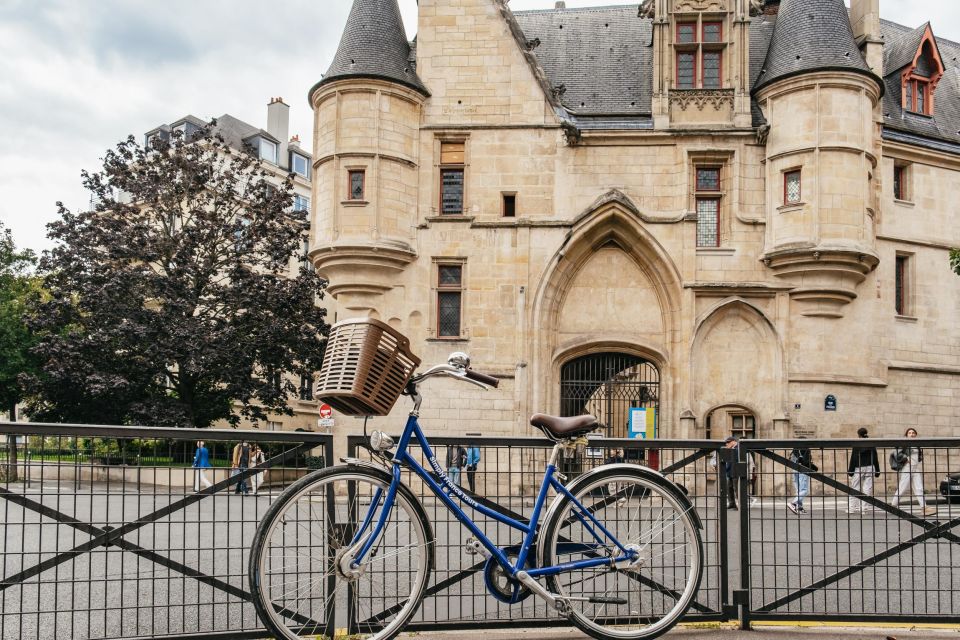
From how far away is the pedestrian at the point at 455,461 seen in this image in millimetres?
4954

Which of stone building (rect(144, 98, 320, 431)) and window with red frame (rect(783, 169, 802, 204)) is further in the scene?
stone building (rect(144, 98, 320, 431))

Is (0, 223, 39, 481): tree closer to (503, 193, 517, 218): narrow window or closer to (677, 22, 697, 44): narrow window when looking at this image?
(503, 193, 517, 218): narrow window

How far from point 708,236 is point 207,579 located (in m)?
21.2

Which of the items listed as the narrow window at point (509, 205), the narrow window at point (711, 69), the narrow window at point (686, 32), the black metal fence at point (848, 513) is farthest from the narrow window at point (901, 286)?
the black metal fence at point (848, 513)

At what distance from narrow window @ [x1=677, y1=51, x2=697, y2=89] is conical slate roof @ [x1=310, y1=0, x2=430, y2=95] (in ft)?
22.2

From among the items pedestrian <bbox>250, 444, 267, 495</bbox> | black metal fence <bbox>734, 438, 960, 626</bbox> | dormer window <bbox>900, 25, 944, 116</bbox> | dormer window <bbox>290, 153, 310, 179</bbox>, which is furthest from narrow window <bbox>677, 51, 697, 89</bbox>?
dormer window <bbox>290, 153, 310, 179</bbox>

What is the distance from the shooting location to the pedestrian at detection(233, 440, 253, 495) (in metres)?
4.98

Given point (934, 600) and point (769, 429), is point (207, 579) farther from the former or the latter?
point (769, 429)

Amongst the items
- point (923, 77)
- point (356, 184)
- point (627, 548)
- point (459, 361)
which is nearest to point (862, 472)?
point (627, 548)

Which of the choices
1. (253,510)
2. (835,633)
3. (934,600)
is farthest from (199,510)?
(934,600)

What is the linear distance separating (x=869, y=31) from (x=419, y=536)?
26.0 m

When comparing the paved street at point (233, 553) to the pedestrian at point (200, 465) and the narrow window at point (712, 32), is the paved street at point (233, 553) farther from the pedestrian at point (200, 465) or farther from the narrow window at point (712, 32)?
the narrow window at point (712, 32)

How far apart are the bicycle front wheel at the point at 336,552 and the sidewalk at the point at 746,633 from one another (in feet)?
2.10

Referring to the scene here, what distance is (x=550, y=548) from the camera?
188 inches
